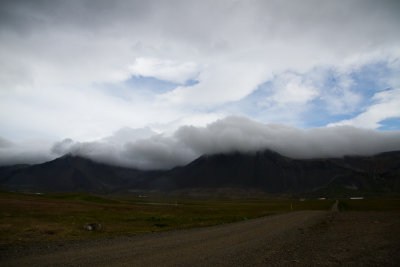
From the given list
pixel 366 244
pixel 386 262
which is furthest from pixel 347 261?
pixel 366 244

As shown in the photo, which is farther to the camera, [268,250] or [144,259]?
[268,250]

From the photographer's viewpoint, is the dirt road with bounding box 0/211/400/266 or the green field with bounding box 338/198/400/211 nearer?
the dirt road with bounding box 0/211/400/266

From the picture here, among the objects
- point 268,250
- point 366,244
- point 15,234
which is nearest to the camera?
point 268,250

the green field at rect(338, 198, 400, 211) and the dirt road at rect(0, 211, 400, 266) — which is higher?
the dirt road at rect(0, 211, 400, 266)

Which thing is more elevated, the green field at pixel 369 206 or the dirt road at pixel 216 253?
the dirt road at pixel 216 253

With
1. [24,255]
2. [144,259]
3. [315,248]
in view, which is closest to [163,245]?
[144,259]

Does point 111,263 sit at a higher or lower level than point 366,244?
higher

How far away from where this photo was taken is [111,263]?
45.1 feet

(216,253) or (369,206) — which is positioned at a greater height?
(216,253)

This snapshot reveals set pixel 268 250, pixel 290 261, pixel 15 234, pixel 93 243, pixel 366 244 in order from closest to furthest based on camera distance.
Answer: pixel 290 261 → pixel 268 250 → pixel 366 244 → pixel 93 243 → pixel 15 234

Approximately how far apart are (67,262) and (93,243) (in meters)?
6.55

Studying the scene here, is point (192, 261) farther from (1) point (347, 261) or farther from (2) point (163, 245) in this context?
(1) point (347, 261)

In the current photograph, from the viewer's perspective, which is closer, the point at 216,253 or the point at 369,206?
the point at 216,253

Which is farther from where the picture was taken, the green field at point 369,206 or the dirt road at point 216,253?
the green field at point 369,206
